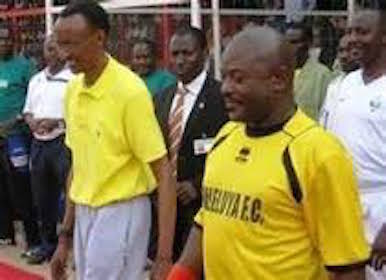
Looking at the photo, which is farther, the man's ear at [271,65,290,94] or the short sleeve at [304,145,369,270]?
the man's ear at [271,65,290,94]

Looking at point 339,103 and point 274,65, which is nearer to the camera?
point 274,65

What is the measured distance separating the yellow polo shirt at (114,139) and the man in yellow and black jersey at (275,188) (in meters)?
1.22

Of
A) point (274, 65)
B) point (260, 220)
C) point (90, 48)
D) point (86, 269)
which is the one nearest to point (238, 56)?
point (274, 65)

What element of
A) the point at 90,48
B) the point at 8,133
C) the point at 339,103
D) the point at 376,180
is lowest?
the point at 8,133

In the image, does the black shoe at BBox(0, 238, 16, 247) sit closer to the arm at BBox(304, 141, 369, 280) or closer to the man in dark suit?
the man in dark suit

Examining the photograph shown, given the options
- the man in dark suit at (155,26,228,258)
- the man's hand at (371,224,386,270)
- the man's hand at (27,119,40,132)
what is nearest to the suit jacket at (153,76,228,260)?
the man in dark suit at (155,26,228,258)

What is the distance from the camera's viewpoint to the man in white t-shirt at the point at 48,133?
326 inches

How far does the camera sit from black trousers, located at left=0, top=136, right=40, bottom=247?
30.9 ft

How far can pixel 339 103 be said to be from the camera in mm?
4812

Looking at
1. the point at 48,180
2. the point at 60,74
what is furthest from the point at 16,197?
the point at 60,74

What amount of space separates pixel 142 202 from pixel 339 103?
99cm

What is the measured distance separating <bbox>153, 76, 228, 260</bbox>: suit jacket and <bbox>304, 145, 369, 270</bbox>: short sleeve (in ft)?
7.18

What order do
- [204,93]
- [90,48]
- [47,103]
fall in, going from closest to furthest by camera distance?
1. [90,48]
2. [204,93]
3. [47,103]

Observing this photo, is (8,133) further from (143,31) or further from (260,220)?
(260,220)
